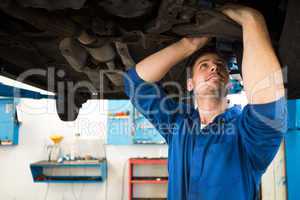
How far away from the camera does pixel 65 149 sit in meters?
3.17

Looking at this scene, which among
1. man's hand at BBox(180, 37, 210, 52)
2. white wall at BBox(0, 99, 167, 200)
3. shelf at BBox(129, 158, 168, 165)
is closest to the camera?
man's hand at BBox(180, 37, 210, 52)

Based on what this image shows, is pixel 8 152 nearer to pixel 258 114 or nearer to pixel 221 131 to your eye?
pixel 221 131

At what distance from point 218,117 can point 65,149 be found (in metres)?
2.65

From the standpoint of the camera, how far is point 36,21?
74 centimetres

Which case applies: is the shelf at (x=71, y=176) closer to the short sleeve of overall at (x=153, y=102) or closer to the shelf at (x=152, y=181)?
the shelf at (x=152, y=181)

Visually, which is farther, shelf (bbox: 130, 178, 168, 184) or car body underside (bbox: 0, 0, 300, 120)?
shelf (bbox: 130, 178, 168, 184)

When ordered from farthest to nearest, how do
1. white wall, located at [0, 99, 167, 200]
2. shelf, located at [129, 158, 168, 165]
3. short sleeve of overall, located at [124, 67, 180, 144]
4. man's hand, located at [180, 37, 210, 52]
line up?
white wall, located at [0, 99, 167, 200]
shelf, located at [129, 158, 168, 165]
short sleeve of overall, located at [124, 67, 180, 144]
man's hand, located at [180, 37, 210, 52]

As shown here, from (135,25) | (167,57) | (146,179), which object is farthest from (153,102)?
(146,179)

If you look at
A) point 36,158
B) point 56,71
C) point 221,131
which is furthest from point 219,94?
point 36,158

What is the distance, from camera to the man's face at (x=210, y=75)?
890 millimetres

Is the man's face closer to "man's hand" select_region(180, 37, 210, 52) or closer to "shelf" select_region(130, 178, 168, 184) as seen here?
"man's hand" select_region(180, 37, 210, 52)

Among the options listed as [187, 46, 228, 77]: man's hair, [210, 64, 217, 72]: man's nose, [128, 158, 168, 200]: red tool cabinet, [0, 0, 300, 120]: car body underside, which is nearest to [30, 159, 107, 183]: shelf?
[128, 158, 168, 200]: red tool cabinet

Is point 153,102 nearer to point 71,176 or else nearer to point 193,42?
point 193,42

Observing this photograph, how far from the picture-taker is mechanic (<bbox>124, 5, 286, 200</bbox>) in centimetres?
66
